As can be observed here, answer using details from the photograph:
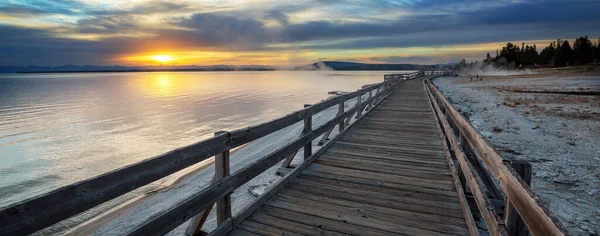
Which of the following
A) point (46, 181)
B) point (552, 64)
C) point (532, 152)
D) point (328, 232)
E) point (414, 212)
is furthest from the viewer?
point (552, 64)

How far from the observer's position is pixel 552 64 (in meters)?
103

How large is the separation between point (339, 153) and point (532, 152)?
634 centimetres

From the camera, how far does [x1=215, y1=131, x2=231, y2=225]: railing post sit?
3521 millimetres

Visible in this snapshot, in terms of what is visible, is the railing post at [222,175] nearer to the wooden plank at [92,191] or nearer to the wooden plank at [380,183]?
the wooden plank at [92,191]

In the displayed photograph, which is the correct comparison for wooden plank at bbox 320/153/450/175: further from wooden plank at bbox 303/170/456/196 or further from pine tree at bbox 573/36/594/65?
pine tree at bbox 573/36/594/65

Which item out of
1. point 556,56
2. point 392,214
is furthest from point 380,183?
point 556,56

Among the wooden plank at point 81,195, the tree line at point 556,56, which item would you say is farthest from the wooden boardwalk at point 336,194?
the tree line at point 556,56

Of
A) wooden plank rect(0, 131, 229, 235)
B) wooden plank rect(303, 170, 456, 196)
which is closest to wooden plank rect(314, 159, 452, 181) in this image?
wooden plank rect(303, 170, 456, 196)

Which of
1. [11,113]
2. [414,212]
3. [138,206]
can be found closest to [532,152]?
[414,212]

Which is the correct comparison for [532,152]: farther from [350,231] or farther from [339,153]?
[350,231]

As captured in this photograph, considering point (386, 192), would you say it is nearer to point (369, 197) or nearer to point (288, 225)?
point (369, 197)

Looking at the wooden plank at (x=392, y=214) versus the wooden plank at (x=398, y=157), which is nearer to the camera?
the wooden plank at (x=392, y=214)

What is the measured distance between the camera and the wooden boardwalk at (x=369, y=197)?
3.77 m

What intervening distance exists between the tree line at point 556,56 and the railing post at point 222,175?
112901 millimetres
